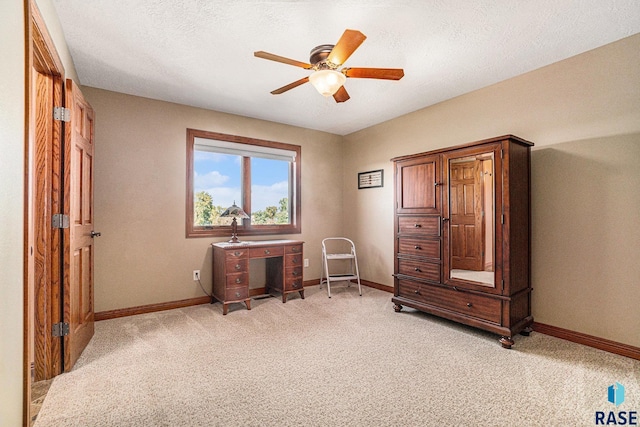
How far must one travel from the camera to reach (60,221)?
2.15 m

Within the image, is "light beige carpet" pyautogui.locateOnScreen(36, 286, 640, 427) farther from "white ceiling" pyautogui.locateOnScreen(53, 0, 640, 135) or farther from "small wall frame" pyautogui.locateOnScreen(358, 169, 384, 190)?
"white ceiling" pyautogui.locateOnScreen(53, 0, 640, 135)

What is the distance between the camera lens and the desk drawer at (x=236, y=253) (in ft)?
11.4

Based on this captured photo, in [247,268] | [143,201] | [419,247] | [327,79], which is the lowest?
[247,268]

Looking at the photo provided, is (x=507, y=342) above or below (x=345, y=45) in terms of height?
below

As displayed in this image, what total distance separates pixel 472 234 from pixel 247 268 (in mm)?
2379

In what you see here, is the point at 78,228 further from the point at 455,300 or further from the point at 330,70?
the point at 455,300

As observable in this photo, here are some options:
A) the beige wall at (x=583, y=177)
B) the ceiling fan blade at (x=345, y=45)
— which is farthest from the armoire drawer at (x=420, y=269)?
the ceiling fan blade at (x=345, y=45)

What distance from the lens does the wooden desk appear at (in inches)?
137

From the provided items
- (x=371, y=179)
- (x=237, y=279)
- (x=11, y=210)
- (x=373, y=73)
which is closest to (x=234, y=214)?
(x=237, y=279)

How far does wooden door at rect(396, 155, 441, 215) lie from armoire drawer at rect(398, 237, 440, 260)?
0.30 m

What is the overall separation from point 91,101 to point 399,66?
3104 mm

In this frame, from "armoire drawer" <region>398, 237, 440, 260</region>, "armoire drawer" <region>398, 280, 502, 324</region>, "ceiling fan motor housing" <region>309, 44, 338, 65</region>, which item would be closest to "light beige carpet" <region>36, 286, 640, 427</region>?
"armoire drawer" <region>398, 280, 502, 324</region>

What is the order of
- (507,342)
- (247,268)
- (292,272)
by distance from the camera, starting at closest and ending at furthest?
(507,342) → (247,268) → (292,272)

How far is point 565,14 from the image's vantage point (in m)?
2.10
